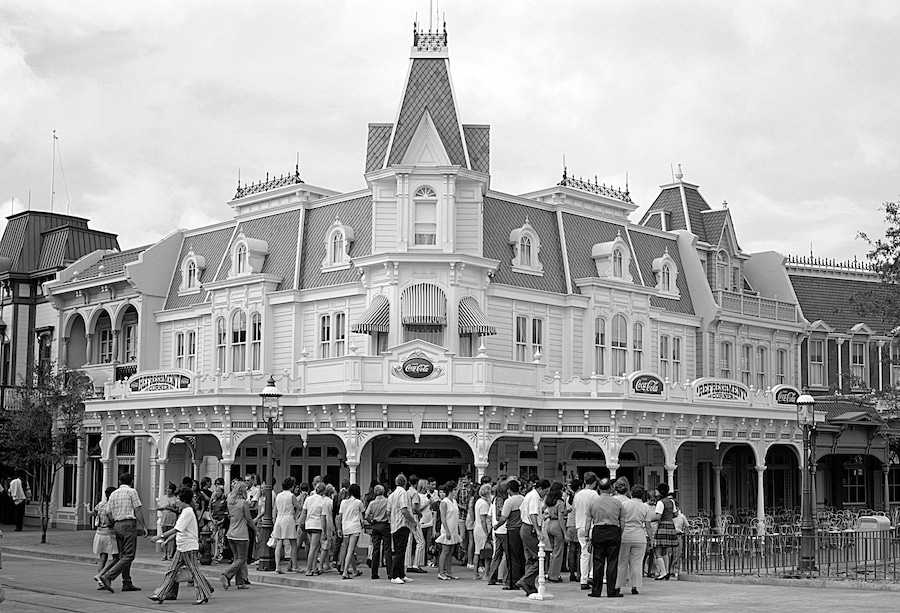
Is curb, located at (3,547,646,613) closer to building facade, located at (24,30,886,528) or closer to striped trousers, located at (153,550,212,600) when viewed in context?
striped trousers, located at (153,550,212,600)

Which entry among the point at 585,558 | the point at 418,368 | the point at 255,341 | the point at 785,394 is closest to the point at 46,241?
the point at 255,341

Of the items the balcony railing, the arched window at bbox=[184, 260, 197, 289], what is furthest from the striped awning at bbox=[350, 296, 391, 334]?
the balcony railing

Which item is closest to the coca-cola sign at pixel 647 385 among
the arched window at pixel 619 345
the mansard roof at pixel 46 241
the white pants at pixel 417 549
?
the arched window at pixel 619 345

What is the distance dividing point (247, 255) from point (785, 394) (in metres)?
17.4

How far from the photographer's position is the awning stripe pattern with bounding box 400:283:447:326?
30859 mm

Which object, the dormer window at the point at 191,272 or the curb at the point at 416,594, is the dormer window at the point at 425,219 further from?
the curb at the point at 416,594

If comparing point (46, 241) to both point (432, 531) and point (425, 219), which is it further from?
point (432, 531)

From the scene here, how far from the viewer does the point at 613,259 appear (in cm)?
3597

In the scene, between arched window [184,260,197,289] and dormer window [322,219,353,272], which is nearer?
dormer window [322,219,353,272]

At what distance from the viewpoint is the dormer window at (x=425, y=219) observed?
31656mm

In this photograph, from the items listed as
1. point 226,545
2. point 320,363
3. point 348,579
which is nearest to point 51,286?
point 320,363

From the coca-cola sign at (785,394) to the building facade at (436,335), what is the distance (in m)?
0.07

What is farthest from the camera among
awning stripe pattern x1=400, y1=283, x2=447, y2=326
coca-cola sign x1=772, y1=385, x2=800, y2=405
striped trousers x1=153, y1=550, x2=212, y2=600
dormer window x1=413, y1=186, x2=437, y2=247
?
coca-cola sign x1=772, y1=385, x2=800, y2=405

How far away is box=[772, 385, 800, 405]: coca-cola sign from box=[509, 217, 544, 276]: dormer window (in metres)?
8.22
